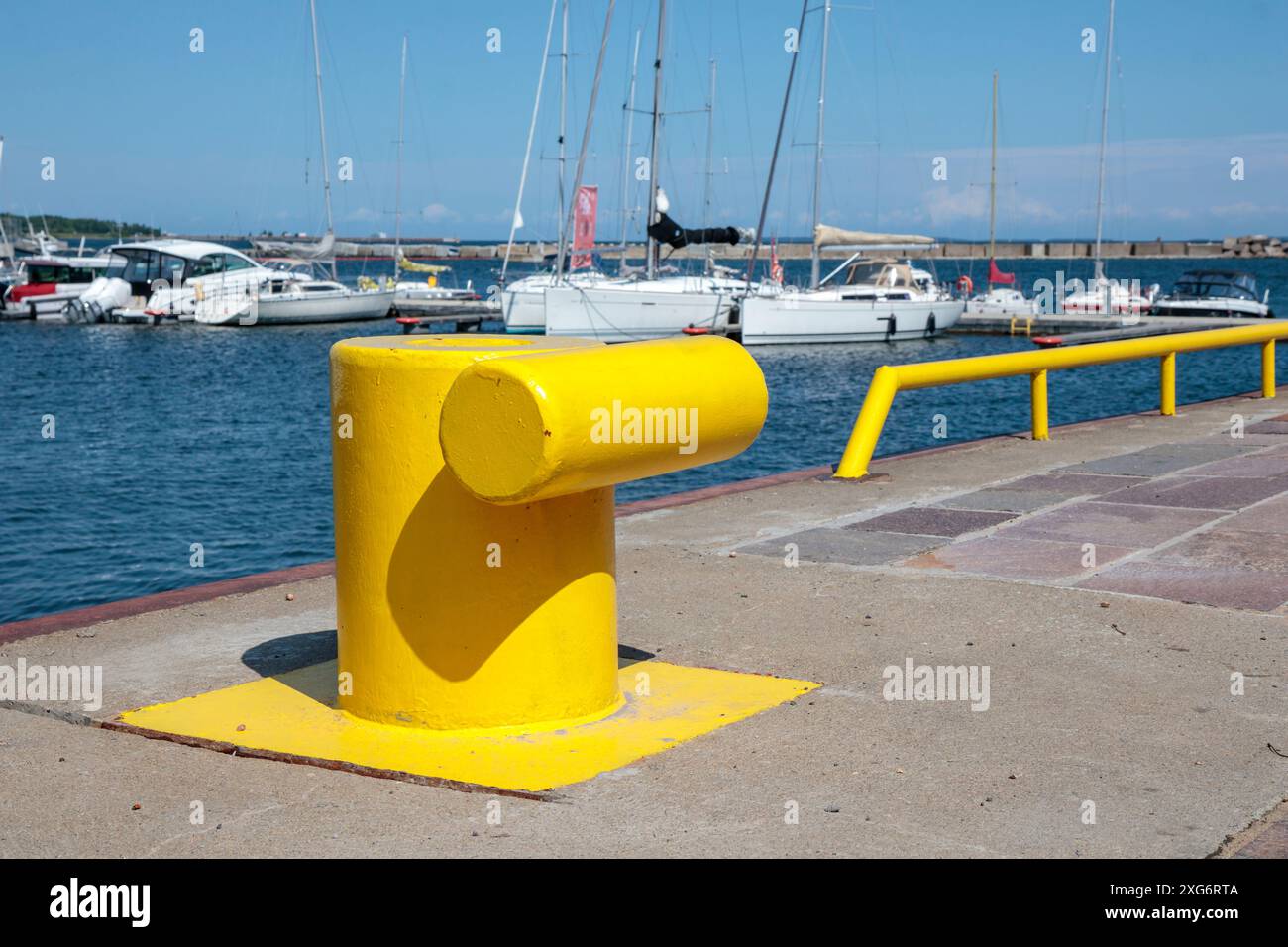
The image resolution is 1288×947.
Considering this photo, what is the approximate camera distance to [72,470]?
844 inches

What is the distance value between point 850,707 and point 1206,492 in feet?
16.2

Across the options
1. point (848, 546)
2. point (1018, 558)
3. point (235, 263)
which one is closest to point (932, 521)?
point (848, 546)

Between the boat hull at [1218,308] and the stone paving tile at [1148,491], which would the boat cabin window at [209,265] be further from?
the stone paving tile at [1148,491]

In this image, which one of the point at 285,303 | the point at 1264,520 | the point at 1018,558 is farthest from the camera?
the point at 285,303

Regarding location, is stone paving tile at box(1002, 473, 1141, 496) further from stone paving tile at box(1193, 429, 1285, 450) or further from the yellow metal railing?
stone paving tile at box(1193, 429, 1285, 450)

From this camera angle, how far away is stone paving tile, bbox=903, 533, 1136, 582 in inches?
259

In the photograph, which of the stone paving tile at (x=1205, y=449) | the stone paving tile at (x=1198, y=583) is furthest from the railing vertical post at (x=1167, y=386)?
the stone paving tile at (x=1198, y=583)

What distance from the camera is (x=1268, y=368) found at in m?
14.7

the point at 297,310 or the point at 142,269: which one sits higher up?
the point at 142,269

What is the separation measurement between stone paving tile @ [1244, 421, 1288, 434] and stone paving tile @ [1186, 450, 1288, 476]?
1.63m

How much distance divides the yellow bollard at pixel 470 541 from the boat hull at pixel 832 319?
38.1m

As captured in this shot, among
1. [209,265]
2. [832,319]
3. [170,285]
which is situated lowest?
[832,319]

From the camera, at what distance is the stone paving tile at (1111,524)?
24.1 feet

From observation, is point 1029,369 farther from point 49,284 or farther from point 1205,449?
point 49,284
